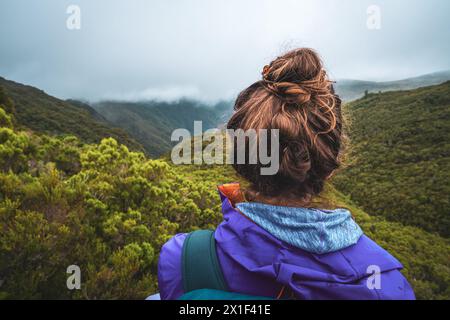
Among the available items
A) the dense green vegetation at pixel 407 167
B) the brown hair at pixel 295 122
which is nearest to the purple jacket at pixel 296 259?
the brown hair at pixel 295 122

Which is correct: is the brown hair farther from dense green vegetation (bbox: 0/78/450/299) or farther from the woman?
dense green vegetation (bbox: 0/78/450/299)

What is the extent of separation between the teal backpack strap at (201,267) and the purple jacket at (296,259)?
0.03 m

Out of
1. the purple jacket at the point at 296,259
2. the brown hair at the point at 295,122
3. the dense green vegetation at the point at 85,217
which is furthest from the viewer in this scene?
the dense green vegetation at the point at 85,217

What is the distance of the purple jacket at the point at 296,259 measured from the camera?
44.9 inches

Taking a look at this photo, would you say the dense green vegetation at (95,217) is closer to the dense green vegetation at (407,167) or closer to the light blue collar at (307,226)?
the light blue collar at (307,226)

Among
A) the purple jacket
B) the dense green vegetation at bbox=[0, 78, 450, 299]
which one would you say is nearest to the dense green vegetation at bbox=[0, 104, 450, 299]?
the dense green vegetation at bbox=[0, 78, 450, 299]

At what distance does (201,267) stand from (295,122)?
73 cm

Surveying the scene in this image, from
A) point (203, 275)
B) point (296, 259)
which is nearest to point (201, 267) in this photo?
point (203, 275)

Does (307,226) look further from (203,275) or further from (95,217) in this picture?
(95,217)

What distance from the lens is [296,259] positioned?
119 cm

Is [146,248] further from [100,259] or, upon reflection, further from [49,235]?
[49,235]
